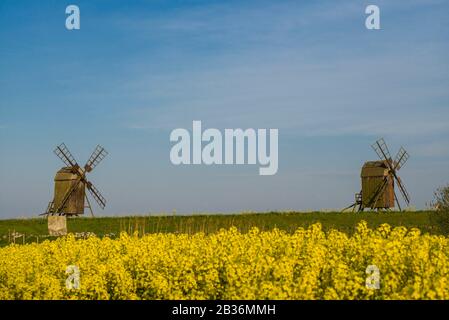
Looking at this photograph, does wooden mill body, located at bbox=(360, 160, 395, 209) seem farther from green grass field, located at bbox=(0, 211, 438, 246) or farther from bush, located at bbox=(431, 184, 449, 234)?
bush, located at bbox=(431, 184, 449, 234)

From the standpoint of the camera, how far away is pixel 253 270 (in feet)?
43.4

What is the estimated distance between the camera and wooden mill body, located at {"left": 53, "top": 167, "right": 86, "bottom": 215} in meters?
57.9

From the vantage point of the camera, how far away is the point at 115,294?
14797 mm

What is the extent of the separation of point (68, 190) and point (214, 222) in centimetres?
1684

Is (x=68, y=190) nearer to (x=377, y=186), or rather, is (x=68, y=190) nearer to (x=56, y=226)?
(x=56, y=226)

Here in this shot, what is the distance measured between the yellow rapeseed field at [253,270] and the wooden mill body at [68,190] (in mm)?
39733

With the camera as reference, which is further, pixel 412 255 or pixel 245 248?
pixel 245 248

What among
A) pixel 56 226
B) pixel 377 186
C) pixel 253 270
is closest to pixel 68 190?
pixel 56 226

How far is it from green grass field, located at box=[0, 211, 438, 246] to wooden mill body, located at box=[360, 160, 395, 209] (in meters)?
7.20

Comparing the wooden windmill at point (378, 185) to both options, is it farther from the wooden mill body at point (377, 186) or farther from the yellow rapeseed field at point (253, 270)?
the yellow rapeseed field at point (253, 270)
